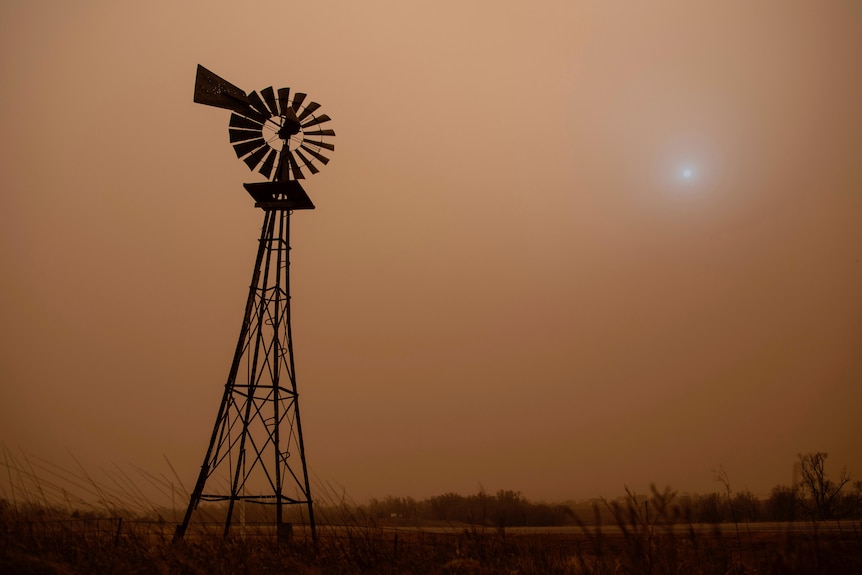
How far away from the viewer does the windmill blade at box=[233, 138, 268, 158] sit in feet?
37.8

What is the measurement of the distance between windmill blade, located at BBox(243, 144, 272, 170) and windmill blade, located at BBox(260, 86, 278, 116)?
66 centimetres

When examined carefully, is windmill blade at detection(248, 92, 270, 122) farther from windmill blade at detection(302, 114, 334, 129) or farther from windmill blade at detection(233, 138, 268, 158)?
windmill blade at detection(302, 114, 334, 129)

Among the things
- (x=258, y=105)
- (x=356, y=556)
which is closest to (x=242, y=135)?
(x=258, y=105)

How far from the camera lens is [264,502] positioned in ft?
30.9

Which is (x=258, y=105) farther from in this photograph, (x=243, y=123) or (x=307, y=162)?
(x=307, y=162)

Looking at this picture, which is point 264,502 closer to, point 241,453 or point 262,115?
point 241,453

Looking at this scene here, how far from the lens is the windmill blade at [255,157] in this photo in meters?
11.5

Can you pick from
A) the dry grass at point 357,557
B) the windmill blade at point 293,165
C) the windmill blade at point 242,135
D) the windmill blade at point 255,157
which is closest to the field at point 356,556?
the dry grass at point 357,557

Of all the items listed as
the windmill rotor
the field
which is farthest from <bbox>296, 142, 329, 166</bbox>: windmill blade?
the field

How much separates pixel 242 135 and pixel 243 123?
215 mm

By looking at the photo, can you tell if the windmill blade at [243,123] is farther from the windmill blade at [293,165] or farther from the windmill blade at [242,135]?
the windmill blade at [293,165]

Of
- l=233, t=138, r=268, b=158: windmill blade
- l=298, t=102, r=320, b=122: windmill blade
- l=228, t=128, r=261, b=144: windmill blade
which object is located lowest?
l=233, t=138, r=268, b=158: windmill blade

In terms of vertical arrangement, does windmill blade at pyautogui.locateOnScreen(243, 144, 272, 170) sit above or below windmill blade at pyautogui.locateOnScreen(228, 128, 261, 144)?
below

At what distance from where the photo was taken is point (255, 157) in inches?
455
